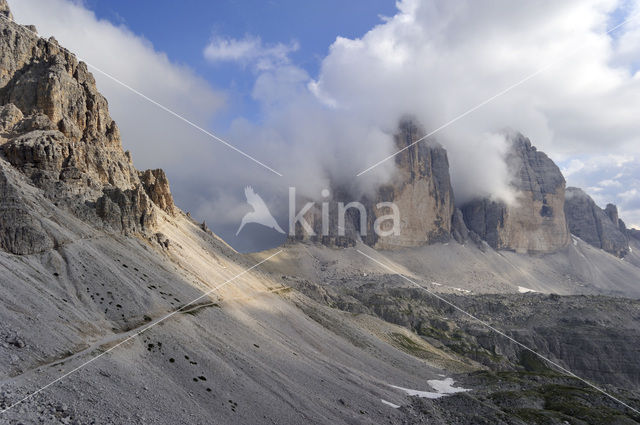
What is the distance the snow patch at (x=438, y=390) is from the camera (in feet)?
251

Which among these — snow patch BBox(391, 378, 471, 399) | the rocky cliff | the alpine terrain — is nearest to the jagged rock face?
the rocky cliff

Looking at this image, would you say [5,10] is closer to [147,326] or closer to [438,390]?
[147,326]

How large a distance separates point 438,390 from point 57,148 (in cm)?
8001

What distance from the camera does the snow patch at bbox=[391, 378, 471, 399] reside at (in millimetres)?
76500

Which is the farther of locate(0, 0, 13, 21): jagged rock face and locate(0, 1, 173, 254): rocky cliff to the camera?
locate(0, 0, 13, 21): jagged rock face

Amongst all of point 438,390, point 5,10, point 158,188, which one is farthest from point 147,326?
point 5,10

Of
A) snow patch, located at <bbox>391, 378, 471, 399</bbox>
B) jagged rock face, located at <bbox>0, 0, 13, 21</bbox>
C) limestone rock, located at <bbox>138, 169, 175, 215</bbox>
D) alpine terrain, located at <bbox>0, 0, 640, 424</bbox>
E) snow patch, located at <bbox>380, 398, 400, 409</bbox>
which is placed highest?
jagged rock face, located at <bbox>0, 0, 13, 21</bbox>

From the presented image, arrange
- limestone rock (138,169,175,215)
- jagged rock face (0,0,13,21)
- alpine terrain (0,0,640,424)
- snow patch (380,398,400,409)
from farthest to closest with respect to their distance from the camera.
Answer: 1. limestone rock (138,169,175,215)
2. jagged rock face (0,0,13,21)
3. snow patch (380,398,400,409)
4. alpine terrain (0,0,640,424)

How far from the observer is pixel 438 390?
8381cm

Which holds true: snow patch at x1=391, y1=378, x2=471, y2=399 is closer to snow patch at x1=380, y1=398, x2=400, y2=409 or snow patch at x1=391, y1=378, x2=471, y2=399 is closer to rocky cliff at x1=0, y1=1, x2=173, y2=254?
snow patch at x1=380, y1=398, x2=400, y2=409

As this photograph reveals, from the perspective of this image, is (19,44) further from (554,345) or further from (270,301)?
(554,345)

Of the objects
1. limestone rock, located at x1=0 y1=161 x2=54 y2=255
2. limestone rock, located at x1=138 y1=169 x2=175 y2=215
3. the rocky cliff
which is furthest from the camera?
limestone rock, located at x1=138 y1=169 x2=175 y2=215

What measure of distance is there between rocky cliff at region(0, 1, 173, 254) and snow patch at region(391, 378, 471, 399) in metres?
55.7

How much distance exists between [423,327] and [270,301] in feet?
275
